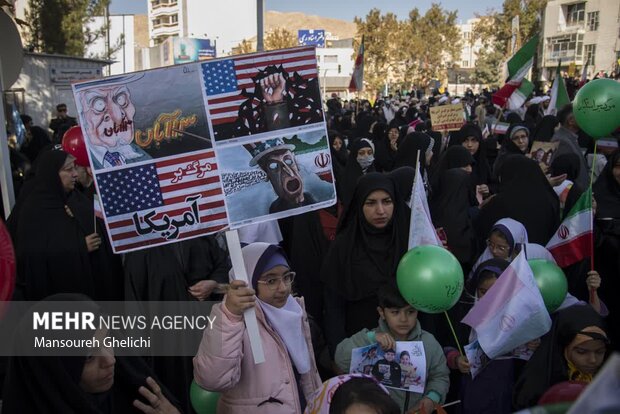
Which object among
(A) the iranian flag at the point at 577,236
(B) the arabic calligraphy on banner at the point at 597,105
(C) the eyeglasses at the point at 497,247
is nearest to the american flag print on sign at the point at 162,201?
(C) the eyeglasses at the point at 497,247

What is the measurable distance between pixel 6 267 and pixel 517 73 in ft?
29.7

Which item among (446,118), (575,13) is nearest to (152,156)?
(446,118)

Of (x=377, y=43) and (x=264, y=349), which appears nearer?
(x=264, y=349)

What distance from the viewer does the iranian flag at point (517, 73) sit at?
32.3 ft

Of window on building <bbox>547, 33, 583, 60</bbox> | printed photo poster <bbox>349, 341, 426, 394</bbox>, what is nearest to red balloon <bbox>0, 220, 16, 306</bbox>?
printed photo poster <bbox>349, 341, 426, 394</bbox>

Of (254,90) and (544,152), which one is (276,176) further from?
(544,152)

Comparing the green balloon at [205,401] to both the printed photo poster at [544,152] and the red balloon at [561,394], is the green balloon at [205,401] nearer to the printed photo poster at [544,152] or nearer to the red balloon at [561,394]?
the red balloon at [561,394]

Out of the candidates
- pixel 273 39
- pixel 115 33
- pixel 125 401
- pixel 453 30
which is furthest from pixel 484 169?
pixel 273 39

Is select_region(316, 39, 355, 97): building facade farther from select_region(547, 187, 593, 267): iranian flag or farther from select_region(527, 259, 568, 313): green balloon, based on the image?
select_region(527, 259, 568, 313): green balloon

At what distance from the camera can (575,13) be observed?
200ft

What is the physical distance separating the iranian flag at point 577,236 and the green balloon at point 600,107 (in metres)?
0.93

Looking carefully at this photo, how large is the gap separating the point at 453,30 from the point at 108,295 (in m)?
53.1

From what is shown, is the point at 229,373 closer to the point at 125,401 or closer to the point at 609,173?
the point at 125,401

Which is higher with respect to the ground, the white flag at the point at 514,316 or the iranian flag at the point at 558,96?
the iranian flag at the point at 558,96
